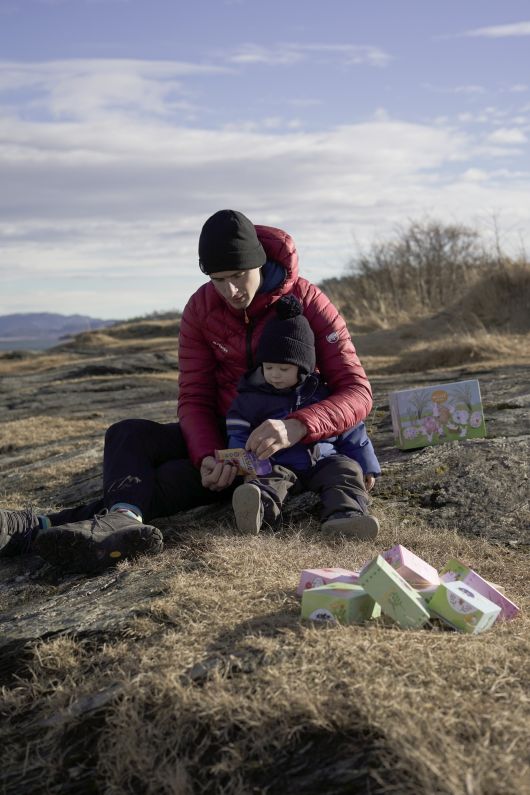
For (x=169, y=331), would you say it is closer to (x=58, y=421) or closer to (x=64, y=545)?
(x=58, y=421)

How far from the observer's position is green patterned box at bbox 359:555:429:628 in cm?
283

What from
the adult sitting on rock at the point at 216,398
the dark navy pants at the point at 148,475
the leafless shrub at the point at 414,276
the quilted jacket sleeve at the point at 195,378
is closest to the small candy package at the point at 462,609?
the adult sitting on rock at the point at 216,398

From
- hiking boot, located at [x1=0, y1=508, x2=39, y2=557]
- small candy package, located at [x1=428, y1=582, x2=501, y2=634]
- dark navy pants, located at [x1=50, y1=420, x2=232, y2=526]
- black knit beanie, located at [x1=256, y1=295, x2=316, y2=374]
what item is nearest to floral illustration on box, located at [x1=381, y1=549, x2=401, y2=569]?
small candy package, located at [x1=428, y1=582, x2=501, y2=634]

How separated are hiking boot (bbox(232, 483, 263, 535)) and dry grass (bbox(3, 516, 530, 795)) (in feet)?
2.42

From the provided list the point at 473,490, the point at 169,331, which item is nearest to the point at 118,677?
the point at 473,490

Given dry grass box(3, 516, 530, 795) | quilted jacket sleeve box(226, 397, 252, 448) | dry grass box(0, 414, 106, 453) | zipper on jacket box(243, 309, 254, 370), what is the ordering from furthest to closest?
dry grass box(0, 414, 106, 453) → zipper on jacket box(243, 309, 254, 370) → quilted jacket sleeve box(226, 397, 252, 448) → dry grass box(3, 516, 530, 795)

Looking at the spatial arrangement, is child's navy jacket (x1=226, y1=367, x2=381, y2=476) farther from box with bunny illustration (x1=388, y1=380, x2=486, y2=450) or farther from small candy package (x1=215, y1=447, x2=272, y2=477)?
box with bunny illustration (x1=388, y1=380, x2=486, y2=450)

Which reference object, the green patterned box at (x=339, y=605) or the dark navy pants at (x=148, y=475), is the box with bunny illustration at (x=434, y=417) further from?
the green patterned box at (x=339, y=605)

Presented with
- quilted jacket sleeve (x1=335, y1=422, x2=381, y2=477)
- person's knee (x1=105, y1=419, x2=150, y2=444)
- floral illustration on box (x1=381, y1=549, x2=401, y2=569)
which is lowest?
floral illustration on box (x1=381, y1=549, x2=401, y2=569)

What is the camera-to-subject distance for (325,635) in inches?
107

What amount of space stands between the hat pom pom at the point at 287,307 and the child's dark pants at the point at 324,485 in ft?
2.21

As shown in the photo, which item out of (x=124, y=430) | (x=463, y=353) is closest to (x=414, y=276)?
(x=463, y=353)

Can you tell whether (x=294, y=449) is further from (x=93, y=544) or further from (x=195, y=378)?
(x=93, y=544)

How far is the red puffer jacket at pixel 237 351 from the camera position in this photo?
14.3ft
